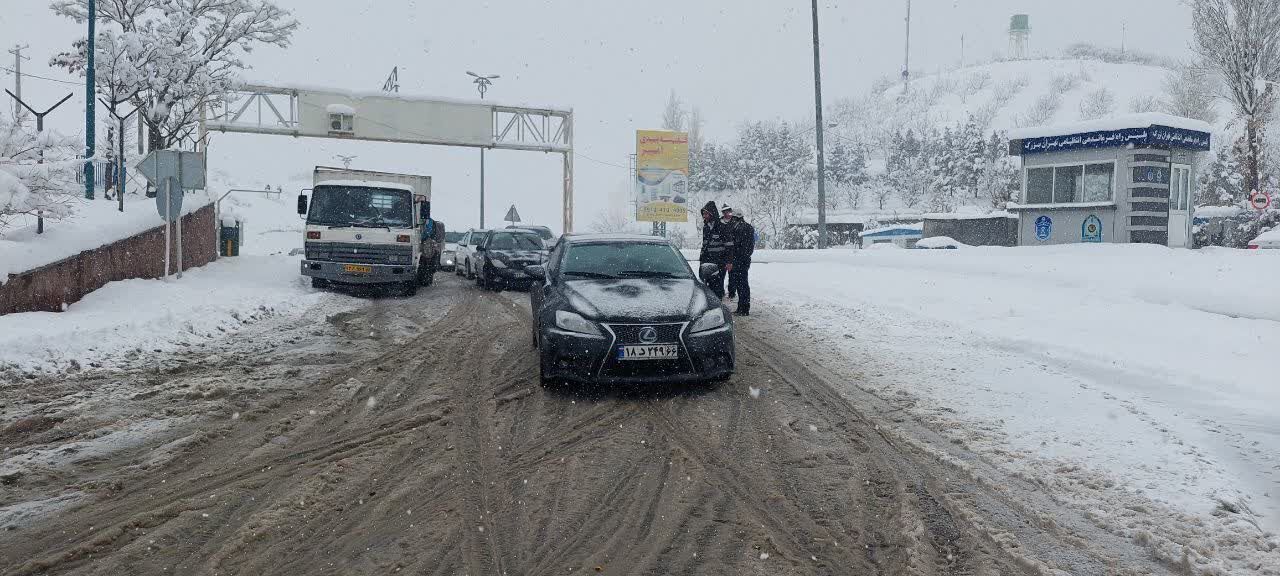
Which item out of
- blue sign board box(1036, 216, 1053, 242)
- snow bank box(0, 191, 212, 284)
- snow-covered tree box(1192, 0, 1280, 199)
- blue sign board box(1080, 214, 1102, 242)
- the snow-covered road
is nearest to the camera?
the snow-covered road

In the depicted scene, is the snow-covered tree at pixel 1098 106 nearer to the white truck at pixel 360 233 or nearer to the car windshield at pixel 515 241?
the car windshield at pixel 515 241

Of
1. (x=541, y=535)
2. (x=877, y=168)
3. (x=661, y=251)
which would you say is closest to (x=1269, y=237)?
(x=661, y=251)

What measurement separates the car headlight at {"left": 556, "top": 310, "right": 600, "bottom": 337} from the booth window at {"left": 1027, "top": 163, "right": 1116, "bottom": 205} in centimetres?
1937

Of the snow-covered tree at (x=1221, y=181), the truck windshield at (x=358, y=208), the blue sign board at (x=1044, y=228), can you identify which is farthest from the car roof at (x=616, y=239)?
the snow-covered tree at (x=1221, y=181)

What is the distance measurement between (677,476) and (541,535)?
129cm

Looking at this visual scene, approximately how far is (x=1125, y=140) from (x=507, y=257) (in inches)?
604

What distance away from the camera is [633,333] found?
7.50m

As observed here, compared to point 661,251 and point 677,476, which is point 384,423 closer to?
point 677,476

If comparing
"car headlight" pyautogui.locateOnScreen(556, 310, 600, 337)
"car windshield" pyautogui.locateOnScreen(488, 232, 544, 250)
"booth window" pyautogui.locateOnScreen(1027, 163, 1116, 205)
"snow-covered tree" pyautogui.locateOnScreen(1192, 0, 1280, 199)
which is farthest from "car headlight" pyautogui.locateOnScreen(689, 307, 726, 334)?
"snow-covered tree" pyautogui.locateOnScreen(1192, 0, 1280, 199)

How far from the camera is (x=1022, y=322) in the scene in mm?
11414

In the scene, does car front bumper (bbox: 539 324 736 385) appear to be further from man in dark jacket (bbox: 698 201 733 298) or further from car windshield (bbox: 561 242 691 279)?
man in dark jacket (bbox: 698 201 733 298)

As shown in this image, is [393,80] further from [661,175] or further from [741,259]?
[741,259]

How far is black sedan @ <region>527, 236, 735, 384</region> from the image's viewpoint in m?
7.49

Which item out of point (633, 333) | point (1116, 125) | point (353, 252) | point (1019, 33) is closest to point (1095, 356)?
point (633, 333)
